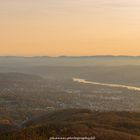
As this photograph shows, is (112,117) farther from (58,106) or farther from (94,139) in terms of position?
(58,106)

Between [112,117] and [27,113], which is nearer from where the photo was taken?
[112,117]

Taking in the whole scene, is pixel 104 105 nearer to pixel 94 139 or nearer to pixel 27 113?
pixel 27 113

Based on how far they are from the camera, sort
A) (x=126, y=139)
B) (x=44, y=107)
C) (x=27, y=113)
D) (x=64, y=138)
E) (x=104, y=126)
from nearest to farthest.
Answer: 1. (x=64, y=138)
2. (x=126, y=139)
3. (x=104, y=126)
4. (x=27, y=113)
5. (x=44, y=107)

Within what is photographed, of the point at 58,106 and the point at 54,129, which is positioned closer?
the point at 54,129

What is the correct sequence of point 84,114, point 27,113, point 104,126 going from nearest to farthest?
point 104,126
point 84,114
point 27,113

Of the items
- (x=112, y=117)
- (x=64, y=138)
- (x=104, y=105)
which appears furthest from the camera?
(x=104, y=105)

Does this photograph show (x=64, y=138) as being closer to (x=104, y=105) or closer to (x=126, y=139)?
(x=126, y=139)

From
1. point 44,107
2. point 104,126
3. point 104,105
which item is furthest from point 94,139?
point 104,105

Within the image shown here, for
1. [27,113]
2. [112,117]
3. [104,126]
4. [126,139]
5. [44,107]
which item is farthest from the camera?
[44,107]

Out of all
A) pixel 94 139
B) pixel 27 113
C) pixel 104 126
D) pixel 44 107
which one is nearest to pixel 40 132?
pixel 94 139
